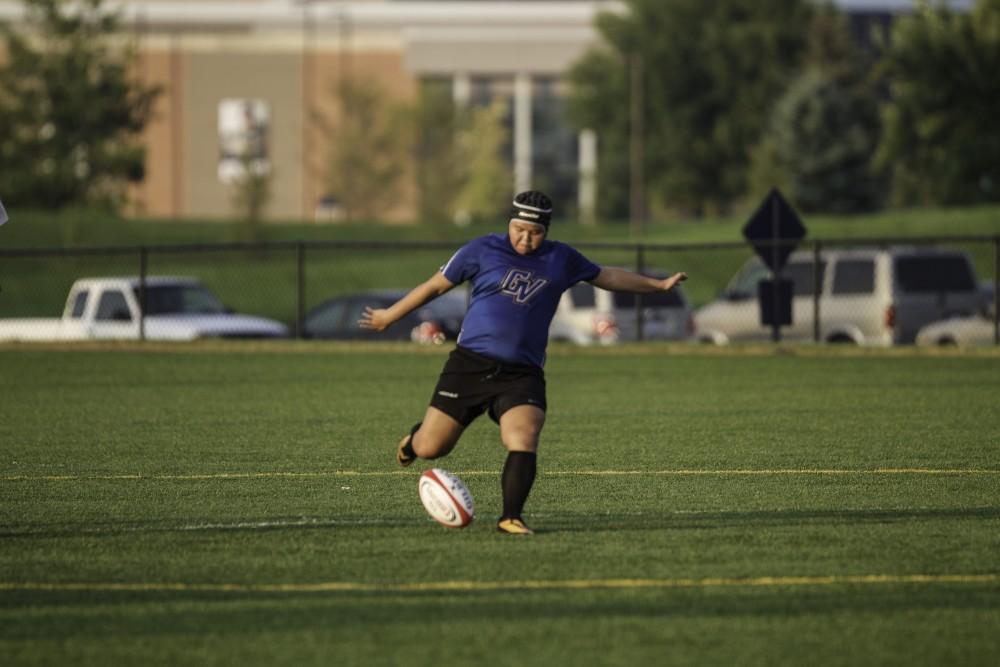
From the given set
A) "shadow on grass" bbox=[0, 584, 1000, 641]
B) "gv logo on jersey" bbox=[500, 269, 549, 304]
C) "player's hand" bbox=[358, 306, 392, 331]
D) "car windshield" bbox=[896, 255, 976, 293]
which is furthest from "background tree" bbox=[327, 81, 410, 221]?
"shadow on grass" bbox=[0, 584, 1000, 641]

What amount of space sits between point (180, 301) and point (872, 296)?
34.7ft

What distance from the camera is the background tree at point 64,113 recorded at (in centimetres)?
5519

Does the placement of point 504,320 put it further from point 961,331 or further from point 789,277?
point 789,277

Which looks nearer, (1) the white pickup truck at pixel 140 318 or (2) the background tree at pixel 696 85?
(1) the white pickup truck at pixel 140 318

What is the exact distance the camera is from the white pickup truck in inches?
1080

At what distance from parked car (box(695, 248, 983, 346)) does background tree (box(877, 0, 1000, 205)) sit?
2961 centimetres

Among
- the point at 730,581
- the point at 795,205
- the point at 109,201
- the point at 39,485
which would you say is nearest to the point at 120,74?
the point at 109,201

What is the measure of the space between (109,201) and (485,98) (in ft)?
155

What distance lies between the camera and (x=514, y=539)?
9.01 meters

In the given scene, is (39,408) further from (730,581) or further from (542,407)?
(730,581)

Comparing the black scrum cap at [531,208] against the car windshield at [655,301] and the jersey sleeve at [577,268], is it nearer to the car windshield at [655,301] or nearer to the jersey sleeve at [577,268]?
the jersey sleeve at [577,268]

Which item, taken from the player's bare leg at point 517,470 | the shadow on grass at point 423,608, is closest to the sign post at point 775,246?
the player's bare leg at point 517,470

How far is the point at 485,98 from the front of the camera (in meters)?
102

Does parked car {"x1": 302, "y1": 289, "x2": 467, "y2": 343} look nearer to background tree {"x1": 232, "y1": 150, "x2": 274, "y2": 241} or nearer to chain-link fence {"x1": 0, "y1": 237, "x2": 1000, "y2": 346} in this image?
chain-link fence {"x1": 0, "y1": 237, "x2": 1000, "y2": 346}
